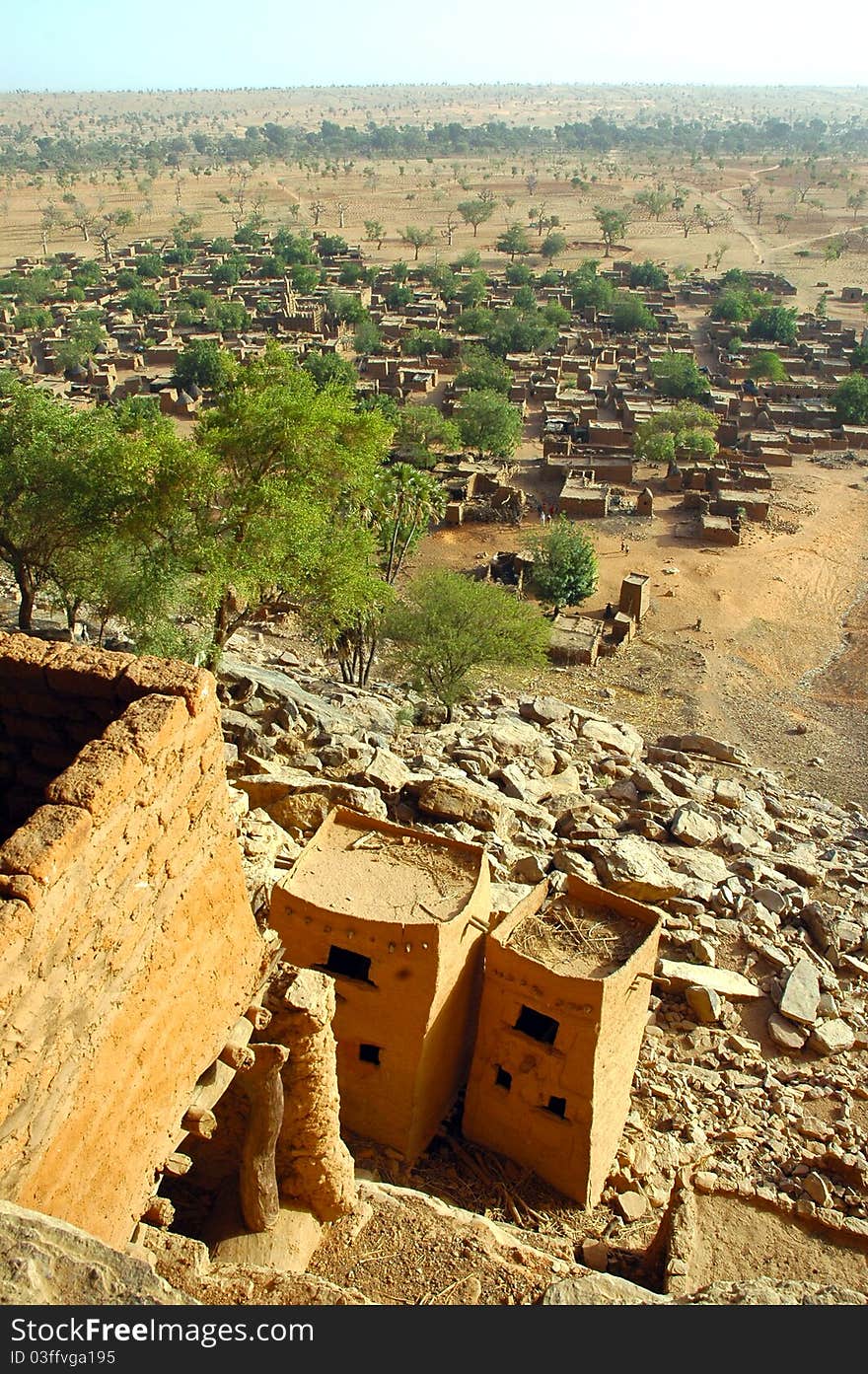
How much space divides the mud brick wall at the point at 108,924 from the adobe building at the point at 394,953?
2401 mm

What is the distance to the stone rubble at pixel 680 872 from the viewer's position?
10.0 meters

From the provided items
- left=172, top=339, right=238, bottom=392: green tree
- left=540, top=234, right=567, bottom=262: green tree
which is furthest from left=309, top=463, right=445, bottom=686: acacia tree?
left=540, top=234, right=567, bottom=262: green tree

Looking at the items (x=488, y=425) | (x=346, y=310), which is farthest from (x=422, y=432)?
(x=346, y=310)

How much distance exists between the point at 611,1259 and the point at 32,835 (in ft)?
22.1

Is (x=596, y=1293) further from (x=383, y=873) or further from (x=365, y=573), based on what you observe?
(x=365, y=573)

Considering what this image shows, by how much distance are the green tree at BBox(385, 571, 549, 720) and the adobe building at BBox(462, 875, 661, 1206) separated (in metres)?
11.5

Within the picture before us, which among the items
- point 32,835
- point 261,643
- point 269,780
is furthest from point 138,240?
point 32,835

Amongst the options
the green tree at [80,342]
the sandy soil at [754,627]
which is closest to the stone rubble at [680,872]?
the sandy soil at [754,627]

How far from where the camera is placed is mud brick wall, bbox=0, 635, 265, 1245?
14.5ft

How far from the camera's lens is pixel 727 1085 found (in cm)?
1062

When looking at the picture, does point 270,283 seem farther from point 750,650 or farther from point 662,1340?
point 662,1340

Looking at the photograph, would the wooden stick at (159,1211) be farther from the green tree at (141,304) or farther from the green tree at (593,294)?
the green tree at (593,294)

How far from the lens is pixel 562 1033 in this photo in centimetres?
871

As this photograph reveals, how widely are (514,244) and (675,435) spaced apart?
182ft
